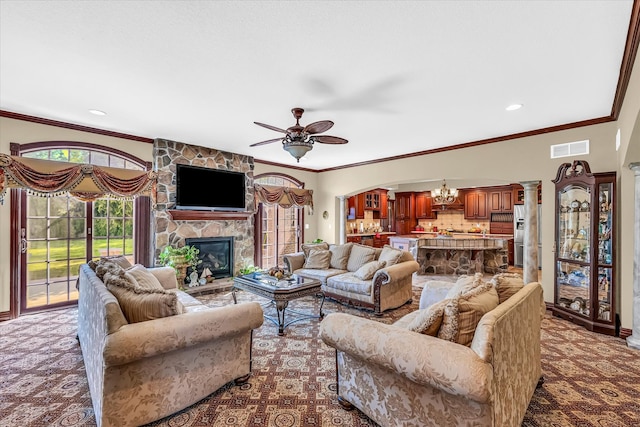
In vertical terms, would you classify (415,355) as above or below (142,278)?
below

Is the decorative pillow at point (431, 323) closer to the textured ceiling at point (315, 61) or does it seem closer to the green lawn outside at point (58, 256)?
the textured ceiling at point (315, 61)

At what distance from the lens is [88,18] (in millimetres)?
2035

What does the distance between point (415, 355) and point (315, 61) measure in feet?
7.63

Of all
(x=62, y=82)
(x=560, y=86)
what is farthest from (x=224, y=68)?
(x=560, y=86)

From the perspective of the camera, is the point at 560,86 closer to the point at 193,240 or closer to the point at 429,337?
the point at 429,337

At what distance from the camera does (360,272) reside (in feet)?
15.1

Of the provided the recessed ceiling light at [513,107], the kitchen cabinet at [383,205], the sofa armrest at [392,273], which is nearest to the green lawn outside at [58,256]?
the sofa armrest at [392,273]

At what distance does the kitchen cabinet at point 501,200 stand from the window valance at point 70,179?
9.21 meters

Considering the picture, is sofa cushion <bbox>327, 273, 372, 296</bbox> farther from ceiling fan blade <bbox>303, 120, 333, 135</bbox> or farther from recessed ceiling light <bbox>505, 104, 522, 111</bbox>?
recessed ceiling light <bbox>505, 104, 522, 111</bbox>

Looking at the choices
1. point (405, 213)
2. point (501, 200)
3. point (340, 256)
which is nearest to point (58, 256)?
point (340, 256)

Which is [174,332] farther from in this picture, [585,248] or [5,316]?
[585,248]

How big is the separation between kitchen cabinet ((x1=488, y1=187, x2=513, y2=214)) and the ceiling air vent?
16.4 feet

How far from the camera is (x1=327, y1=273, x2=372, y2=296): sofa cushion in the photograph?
14.1 feet

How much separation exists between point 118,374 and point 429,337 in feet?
6.24
